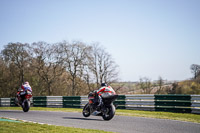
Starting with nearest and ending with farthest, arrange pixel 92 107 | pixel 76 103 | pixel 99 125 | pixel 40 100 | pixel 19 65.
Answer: pixel 99 125 → pixel 92 107 → pixel 76 103 → pixel 40 100 → pixel 19 65

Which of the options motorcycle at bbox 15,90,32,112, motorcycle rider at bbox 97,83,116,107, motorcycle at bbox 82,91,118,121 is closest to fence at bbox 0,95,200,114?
motorcycle at bbox 15,90,32,112

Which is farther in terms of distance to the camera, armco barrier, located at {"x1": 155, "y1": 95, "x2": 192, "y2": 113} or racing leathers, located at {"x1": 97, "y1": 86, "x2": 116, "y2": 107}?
armco barrier, located at {"x1": 155, "y1": 95, "x2": 192, "y2": 113}

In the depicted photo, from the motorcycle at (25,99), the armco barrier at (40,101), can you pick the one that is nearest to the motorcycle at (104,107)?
the motorcycle at (25,99)

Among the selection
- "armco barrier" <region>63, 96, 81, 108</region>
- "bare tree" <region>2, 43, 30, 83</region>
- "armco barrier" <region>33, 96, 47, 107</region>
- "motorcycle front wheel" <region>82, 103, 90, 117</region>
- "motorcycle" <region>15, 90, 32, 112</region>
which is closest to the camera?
"motorcycle front wheel" <region>82, 103, 90, 117</region>

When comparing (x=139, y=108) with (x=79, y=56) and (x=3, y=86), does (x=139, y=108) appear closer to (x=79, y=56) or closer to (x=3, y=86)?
(x=79, y=56)

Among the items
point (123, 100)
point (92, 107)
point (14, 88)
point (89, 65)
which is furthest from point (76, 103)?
point (14, 88)

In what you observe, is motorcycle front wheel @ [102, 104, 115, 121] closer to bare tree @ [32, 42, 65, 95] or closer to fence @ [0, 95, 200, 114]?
fence @ [0, 95, 200, 114]

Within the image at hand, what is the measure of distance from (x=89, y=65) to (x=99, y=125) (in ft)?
107

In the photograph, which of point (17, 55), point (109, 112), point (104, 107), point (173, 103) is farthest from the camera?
point (17, 55)

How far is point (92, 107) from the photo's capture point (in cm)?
1034

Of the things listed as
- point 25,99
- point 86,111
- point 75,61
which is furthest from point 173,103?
point 75,61

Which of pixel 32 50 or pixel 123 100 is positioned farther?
pixel 32 50

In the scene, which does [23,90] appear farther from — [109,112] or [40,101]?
[40,101]

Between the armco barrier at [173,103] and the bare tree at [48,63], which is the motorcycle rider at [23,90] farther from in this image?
the bare tree at [48,63]
